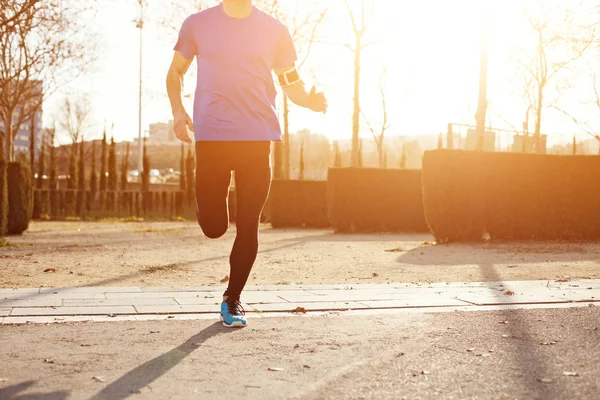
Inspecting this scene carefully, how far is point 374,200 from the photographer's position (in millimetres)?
20094

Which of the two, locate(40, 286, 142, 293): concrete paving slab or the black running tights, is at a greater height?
the black running tights

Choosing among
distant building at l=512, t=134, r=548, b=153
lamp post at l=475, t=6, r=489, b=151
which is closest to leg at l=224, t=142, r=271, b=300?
lamp post at l=475, t=6, r=489, b=151

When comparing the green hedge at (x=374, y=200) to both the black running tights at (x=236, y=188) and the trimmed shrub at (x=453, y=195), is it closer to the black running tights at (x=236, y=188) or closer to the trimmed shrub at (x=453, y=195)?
the trimmed shrub at (x=453, y=195)

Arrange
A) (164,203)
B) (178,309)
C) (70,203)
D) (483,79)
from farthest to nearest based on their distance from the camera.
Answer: (164,203) < (70,203) < (483,79) < (178,309)

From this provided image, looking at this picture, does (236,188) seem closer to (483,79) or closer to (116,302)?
(116,302)

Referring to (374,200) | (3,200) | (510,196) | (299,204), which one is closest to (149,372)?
(510,196)

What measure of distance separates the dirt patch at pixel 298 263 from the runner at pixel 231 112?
9.74 ft

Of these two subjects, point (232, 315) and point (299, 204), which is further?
point (299, 204)

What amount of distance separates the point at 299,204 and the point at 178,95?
18678 mm

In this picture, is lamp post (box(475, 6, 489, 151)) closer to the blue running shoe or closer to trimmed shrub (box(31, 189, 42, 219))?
the blue running shoe

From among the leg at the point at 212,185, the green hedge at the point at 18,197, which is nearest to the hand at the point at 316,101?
the leg at the point at 212,185

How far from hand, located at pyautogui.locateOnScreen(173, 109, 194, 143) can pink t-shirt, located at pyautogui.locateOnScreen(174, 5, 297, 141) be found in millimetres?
48

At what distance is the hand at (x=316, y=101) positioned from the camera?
4.82 m

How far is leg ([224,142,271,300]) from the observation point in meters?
4.54
